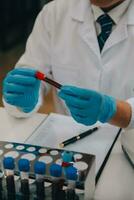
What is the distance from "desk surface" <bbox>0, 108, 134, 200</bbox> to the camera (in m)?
0.79

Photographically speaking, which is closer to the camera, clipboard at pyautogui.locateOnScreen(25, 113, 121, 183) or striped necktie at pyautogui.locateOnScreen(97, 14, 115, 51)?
clipboard at pyautogui.locateOnScreen(25, 113, 121, 183)

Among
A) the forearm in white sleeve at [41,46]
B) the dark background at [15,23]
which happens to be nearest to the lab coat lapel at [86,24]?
the forearm in white sleeve at [41,46]

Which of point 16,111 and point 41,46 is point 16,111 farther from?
point 41,46

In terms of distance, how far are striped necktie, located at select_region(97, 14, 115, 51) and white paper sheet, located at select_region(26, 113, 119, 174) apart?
30 centimetres

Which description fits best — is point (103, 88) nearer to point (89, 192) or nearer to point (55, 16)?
point (55, 16)

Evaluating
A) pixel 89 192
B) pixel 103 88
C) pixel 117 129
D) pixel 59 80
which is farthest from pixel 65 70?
pixel 89 192

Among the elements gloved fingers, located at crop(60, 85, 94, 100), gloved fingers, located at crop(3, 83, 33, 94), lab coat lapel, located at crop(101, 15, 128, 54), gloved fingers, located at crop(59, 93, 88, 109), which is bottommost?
gloved fingers, located at crop(3, 83, 33, 94)

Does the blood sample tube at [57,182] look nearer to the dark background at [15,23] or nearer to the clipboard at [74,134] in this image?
the clipboard at [74,134]

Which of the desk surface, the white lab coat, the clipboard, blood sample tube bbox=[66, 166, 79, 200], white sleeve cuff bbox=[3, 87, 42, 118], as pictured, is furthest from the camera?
the white lab coat

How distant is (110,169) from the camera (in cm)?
86

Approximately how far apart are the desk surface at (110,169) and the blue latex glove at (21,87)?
61mm

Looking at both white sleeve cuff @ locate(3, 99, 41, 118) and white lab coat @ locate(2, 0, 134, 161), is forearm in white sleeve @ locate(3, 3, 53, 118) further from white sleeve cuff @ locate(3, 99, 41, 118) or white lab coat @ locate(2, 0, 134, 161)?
white sleeve cuff @ locate(3, 99, 41, 118)

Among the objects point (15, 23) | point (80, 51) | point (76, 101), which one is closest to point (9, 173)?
point (76, 101)

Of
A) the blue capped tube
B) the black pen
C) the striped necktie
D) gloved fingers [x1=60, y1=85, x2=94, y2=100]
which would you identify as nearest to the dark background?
the striped necktie
